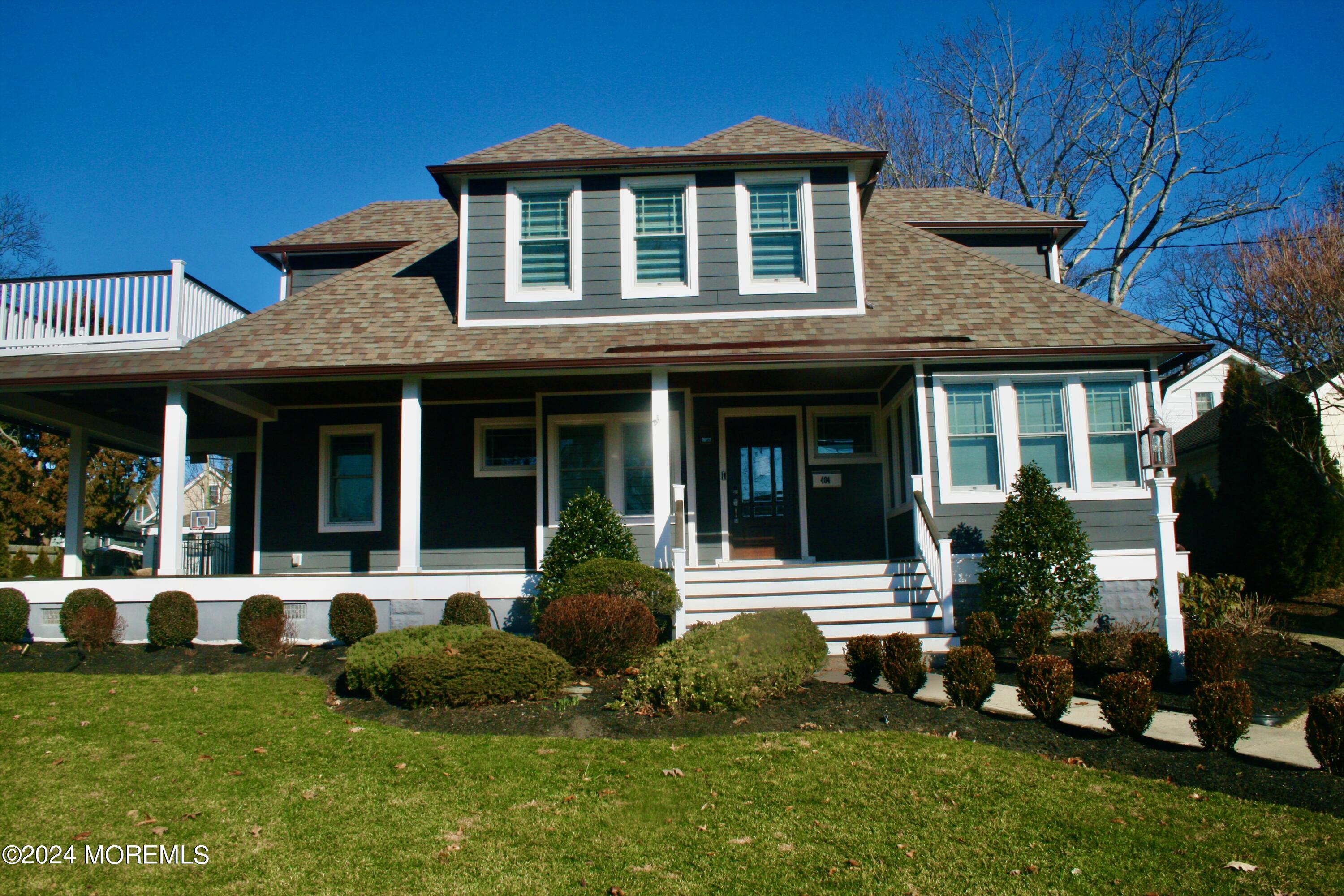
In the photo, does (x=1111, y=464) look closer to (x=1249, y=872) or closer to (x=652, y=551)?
(x=652, y=551)

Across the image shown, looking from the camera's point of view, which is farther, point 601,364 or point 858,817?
point 601,364

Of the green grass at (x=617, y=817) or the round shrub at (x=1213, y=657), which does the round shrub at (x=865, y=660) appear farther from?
the round shrub at (x=1213, y=657)

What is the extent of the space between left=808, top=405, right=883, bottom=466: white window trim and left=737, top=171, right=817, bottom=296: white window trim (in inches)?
71.9

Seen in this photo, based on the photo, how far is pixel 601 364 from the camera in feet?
38.5

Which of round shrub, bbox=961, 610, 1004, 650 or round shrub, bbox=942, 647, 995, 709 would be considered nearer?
round shrub, bbox=942, 647, 995, 709

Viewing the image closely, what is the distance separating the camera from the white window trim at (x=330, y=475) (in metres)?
14.0

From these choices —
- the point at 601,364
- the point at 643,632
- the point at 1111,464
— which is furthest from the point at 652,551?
the point at 1111,464

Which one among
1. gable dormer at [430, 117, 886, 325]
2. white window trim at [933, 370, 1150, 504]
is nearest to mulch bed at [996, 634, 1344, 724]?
white window trim at [933, 370, 1150, 504]

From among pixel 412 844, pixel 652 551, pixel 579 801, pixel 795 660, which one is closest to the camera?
pixel 412 844

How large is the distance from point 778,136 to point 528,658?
29.8 ft

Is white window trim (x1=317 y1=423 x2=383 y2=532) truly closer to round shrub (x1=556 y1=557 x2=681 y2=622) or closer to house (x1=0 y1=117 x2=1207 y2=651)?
house (x1=0 y1=117 x2=1207 y2=651)

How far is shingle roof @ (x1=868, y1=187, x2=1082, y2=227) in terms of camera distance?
15812mm
